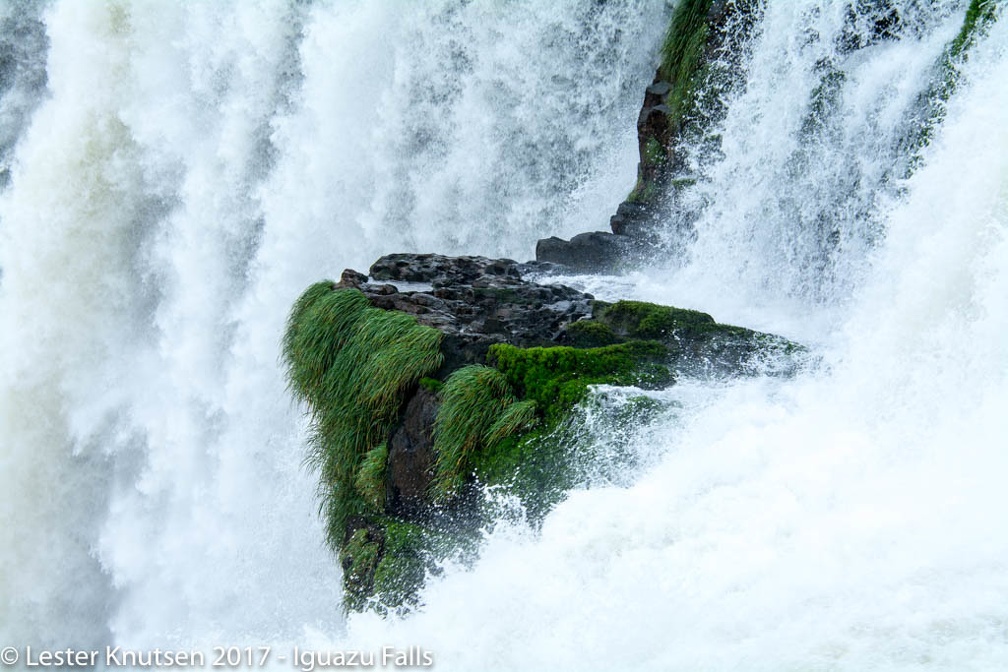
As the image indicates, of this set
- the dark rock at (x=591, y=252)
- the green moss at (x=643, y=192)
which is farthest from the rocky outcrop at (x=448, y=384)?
the green moss at (x=643, y=192)

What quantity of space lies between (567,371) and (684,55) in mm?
5294

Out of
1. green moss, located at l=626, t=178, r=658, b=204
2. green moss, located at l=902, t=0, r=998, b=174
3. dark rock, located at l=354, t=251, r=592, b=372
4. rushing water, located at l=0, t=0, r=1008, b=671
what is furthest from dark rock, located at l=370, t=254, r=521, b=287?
green moss, located at l=902, t=0, r=998, b=174

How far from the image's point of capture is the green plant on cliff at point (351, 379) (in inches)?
283

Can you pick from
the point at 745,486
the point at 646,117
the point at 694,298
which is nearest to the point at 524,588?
the point at 745,486

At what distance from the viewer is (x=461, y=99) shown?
12734 mm

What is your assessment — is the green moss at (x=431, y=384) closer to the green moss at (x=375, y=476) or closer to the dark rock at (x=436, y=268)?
the green moss at (x=375, y=476)

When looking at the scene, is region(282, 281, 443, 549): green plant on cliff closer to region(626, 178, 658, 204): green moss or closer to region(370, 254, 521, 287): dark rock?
region(370, 254, 521, 287): dark rock

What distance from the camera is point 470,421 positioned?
6.55 metres

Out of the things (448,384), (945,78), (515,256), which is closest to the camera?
(448,384)

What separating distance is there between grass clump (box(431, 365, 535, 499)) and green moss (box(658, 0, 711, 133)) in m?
4.93

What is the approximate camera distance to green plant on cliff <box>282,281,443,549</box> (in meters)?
7.20

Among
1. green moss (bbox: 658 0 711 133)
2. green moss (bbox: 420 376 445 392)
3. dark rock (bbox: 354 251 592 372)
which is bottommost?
green moss (bbox: 420 376 445 392)

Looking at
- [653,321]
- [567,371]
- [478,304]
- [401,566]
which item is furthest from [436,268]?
[401,566]

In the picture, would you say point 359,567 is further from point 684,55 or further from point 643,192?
point 684,55
